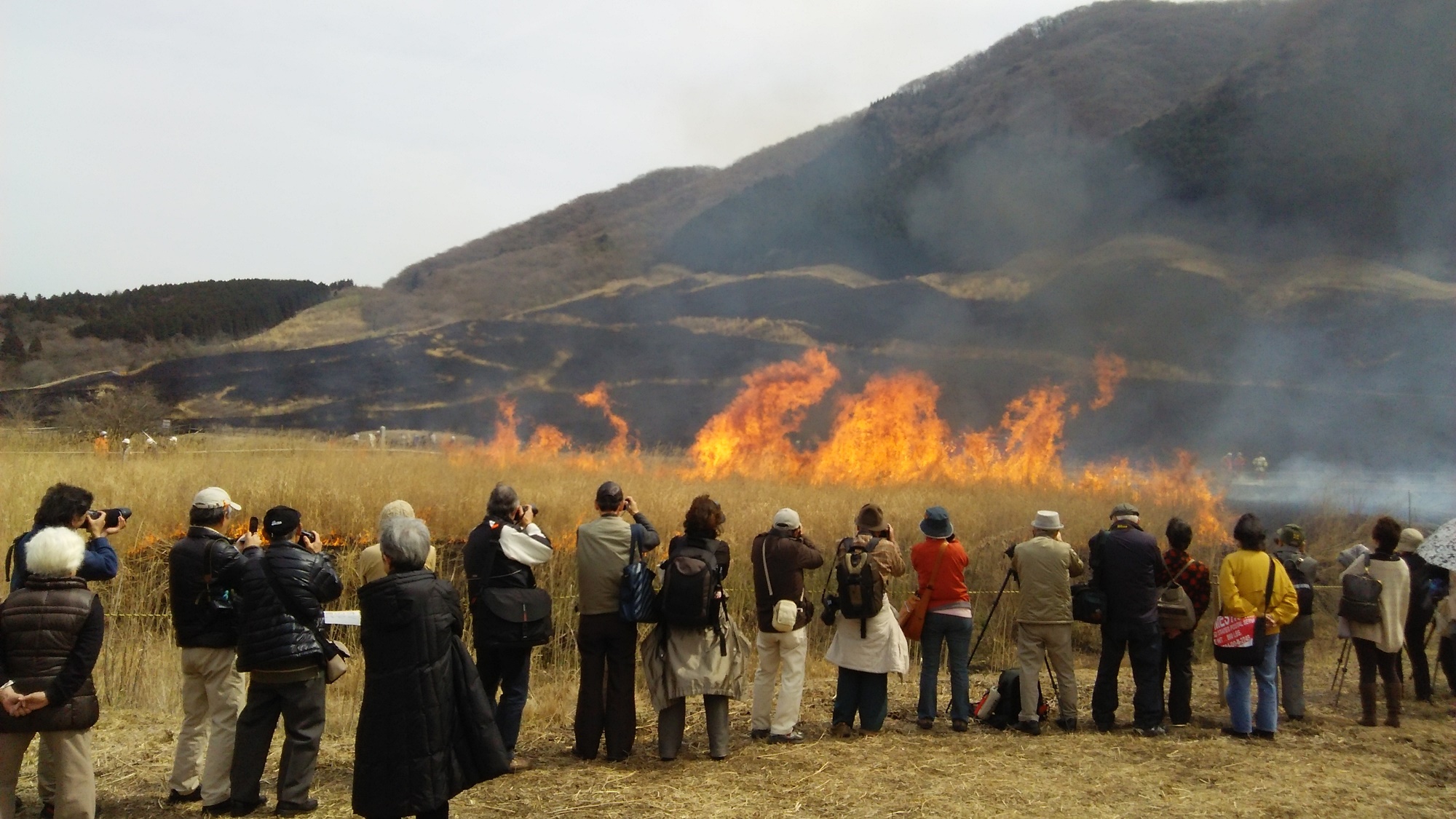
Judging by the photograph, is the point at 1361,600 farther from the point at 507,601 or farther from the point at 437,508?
the point at 437,508

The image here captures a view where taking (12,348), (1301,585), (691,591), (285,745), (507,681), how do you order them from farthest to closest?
(12,348) < (1301,585) < (691,591) < (507,681) < (285,745)

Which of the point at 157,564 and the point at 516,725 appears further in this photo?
the point at 157,564

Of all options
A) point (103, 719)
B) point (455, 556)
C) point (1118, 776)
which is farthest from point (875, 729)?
point (455, 556)

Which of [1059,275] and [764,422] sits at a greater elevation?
[1059,275]

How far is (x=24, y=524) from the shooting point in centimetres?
1130

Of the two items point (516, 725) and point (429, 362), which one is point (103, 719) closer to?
point (516, 725)

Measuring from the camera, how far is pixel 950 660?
7.55 meters

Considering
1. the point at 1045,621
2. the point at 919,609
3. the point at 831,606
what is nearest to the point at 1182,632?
the point at 1045,621

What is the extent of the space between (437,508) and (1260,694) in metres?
10.1

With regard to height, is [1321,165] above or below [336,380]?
above

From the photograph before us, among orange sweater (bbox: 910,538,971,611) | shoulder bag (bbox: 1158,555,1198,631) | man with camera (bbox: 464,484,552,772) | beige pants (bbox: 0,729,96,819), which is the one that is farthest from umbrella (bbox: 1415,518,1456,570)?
beige pants (bbox: 0,729,96,819)

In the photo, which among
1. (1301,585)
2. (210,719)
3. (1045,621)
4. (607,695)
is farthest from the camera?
(1301,585)

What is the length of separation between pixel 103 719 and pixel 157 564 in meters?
3.95

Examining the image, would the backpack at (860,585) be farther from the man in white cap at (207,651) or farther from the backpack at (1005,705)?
the man in white cap at (207,651)
